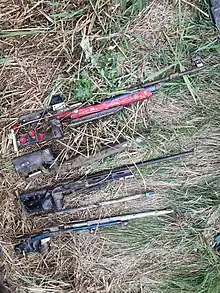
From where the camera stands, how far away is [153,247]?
2273mm

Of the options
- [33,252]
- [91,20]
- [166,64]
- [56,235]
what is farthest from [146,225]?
[91,20]

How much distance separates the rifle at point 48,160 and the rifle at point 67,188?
86 mm

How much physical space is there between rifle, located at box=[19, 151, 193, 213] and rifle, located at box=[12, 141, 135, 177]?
9 cm

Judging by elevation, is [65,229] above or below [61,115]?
below

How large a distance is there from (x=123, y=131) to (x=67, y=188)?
1.31 ft

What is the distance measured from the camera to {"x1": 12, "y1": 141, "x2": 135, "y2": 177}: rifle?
2.16 meters

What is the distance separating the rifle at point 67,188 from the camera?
7.18 feet

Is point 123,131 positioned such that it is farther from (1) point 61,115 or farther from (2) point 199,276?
(2) point 199,276

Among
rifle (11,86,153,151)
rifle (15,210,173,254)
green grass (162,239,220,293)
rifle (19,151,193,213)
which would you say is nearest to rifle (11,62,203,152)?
rifle (11,86,153,151)

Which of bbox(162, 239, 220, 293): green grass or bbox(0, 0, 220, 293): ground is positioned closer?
bbox(0, 0, 220, 293): ground

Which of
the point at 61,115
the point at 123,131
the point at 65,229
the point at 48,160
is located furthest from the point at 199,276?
the point at 61,115

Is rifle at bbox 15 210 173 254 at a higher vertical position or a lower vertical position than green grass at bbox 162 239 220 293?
higher

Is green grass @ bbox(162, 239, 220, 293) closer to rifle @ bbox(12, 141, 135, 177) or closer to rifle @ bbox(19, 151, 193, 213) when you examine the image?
rifle @ bbox(19, 151, 193, 213)

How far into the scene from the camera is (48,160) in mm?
2168
